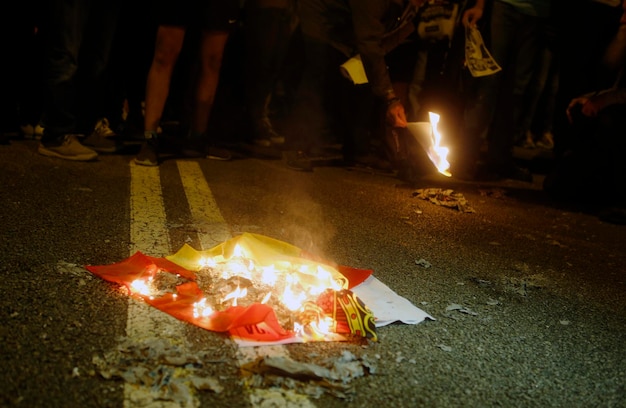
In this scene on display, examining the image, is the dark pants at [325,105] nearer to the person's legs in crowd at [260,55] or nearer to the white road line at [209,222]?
the person's legs in crowd at [260,55]

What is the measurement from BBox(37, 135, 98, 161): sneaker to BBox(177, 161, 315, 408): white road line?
75 cm

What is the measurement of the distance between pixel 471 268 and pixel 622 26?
11.9 ft

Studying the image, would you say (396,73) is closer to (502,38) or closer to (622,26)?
(502,38)

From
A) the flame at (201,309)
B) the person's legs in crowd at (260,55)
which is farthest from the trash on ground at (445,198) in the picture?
the flame at (201,309)

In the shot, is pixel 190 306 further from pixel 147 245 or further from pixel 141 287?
pixel 147 245

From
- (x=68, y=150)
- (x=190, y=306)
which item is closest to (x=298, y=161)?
(x=68, y=150)

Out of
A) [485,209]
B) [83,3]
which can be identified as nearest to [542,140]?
[485,209]

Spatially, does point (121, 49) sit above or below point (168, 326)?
above

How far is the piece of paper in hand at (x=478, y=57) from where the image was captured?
20.0 feet

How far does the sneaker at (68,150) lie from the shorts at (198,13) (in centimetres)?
126

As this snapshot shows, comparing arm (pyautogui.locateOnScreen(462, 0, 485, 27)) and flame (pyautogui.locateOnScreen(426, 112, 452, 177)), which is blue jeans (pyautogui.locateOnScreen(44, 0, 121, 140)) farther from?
arm (pyautogui.locateOnScreen(462, 0, 485, 27))

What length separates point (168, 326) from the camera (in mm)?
2229

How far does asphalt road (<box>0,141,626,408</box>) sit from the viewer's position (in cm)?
193

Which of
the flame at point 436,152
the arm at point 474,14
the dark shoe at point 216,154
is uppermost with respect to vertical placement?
the arm at point 474,14
